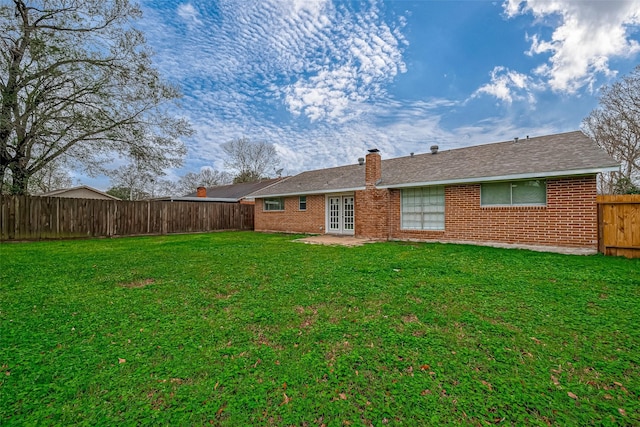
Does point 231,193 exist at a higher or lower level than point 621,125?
lower

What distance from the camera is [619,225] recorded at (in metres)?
7.55

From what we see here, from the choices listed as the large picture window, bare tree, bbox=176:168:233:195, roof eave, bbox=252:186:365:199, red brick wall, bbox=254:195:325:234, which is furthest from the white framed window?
bare tree, bbox=176:168:233:195

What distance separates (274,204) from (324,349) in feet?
49.3

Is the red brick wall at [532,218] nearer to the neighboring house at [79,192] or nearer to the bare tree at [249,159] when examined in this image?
the neighboring house at [79,192]

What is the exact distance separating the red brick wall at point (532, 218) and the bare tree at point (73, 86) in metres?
14.6

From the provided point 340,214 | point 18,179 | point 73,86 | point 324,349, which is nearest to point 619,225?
point 324,349

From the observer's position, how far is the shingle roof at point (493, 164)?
27.1ft

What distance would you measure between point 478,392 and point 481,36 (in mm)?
14786

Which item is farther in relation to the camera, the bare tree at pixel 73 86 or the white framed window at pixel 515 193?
the bare tree at pixel 73 86

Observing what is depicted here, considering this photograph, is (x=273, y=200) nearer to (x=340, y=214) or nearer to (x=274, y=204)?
(x=274, y=204)

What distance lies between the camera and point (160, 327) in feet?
11.3

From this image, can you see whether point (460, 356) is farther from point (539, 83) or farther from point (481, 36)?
point (539, 83)

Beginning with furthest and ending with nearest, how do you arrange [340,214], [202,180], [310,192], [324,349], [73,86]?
[202,180]
[310,192]
[340,214]
[73,86]
[324,349]

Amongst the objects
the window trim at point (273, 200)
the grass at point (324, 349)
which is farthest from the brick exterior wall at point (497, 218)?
the window trim at point (273, 200)
